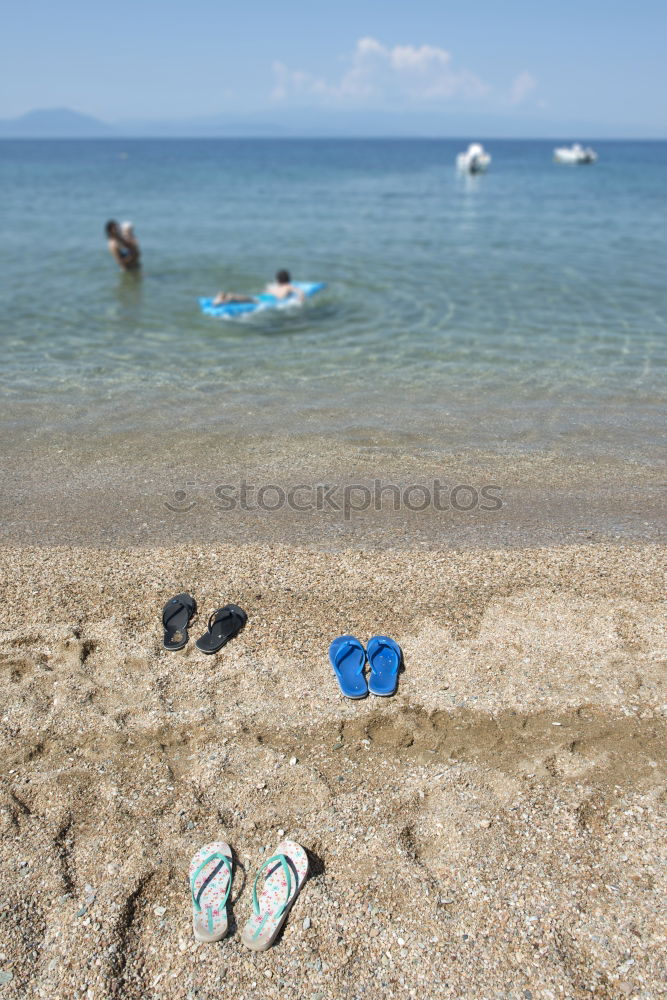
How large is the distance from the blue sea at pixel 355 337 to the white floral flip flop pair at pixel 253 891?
4.83m

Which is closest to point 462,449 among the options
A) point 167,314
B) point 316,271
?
point 167,314

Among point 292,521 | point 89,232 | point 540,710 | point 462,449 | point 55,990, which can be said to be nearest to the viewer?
point 55,990

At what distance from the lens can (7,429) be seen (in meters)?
7.59

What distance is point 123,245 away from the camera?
15.0 meters

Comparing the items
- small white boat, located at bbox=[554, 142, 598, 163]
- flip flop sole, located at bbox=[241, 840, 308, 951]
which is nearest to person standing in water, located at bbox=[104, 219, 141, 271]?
flip flop sole, located at bbox=[241, 840, 308, 951]

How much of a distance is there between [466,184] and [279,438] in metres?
41.1

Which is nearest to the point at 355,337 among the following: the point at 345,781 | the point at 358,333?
the point at 358,333

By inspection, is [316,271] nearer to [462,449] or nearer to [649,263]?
[649,263]

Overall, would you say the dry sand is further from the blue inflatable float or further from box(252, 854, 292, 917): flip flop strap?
the blue inflatable float

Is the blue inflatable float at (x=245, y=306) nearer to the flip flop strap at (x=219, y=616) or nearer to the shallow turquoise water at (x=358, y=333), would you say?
the shallow turquoise water at (x=358, y=333)

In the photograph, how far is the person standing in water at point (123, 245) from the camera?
14.8 m

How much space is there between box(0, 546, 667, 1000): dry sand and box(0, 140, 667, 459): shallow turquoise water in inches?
124

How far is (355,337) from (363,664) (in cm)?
769

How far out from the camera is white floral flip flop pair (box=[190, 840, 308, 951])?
2.75 m
